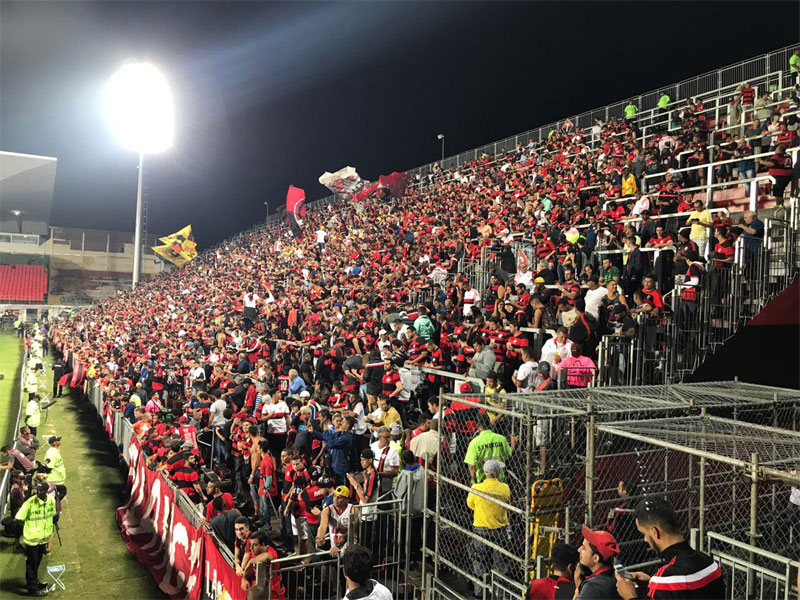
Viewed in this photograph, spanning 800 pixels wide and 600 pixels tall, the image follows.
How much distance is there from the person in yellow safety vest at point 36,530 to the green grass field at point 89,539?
25 cm

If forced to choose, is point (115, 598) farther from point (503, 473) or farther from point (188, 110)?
point (188, 110)

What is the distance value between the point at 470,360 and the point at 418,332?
251 cm

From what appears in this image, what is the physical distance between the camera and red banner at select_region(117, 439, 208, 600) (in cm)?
797

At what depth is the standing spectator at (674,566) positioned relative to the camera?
3.41 meters

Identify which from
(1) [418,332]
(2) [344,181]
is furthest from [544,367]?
(2) [344,181]

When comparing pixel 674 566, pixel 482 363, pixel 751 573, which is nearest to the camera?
pixel 674 566

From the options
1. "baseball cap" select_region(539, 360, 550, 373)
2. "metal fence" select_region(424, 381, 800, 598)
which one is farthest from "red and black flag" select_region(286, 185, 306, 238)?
"metal fence" select_region(424, 381, 800, 598)

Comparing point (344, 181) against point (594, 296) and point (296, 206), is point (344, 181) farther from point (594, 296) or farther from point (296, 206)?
point (594, 296)

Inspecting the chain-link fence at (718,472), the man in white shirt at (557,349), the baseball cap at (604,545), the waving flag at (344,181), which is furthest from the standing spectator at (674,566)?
the waving flag at (344,181)

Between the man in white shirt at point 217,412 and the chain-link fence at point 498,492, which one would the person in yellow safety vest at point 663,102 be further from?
the man in white shirt at point 217,412

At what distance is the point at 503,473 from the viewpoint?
21.7ft

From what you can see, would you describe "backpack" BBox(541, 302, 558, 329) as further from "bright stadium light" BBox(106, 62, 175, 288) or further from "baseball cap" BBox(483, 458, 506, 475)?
"bright stadium light" BBox(106, 62, 175, 288)

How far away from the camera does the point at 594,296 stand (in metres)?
9.32

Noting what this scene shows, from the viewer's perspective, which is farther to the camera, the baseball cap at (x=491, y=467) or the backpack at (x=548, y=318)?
the backpack at (x=548, y=318)
